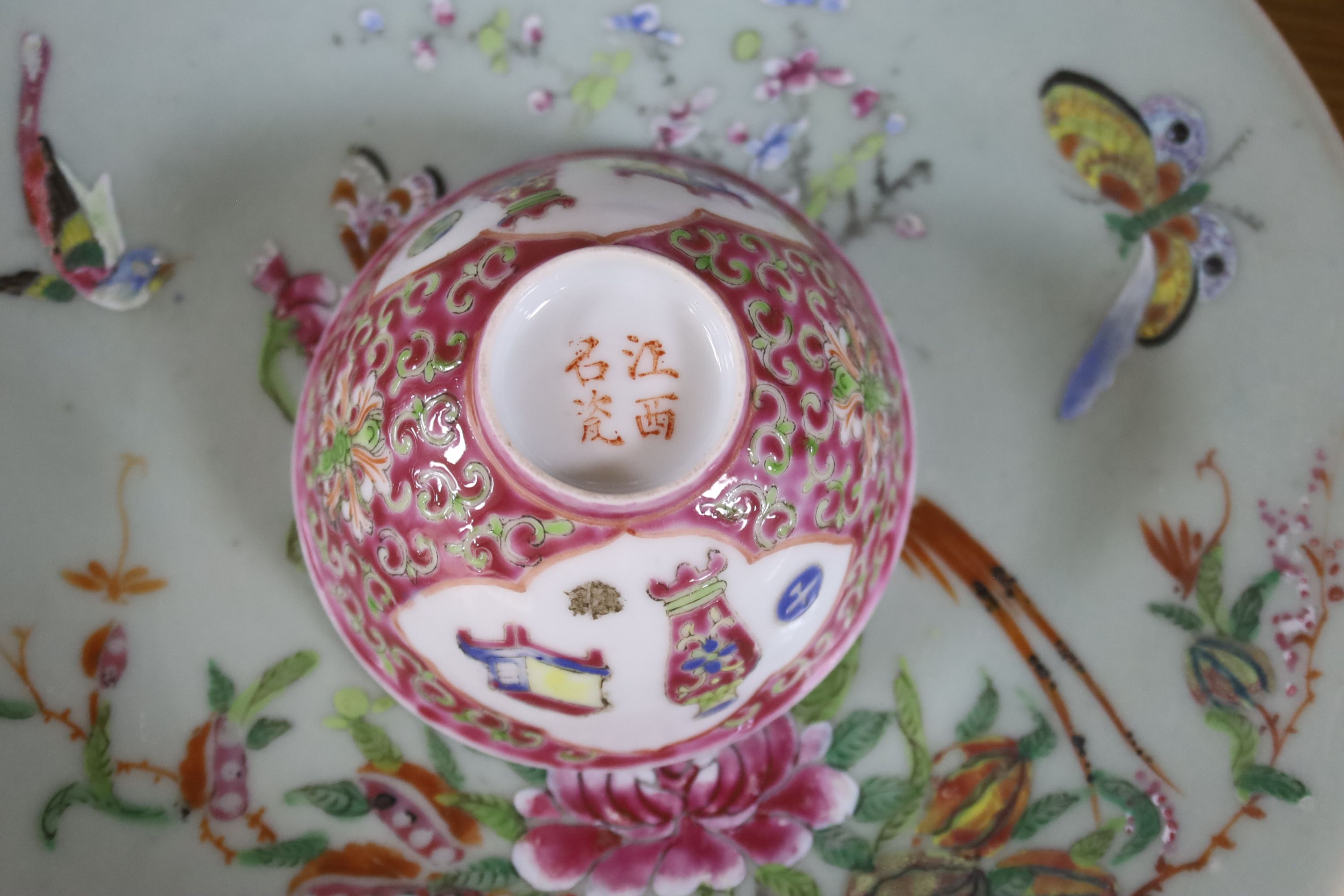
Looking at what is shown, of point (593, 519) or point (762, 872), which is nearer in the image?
point (593, 519)

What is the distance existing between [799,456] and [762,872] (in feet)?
1.17

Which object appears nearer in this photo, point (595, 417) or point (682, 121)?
point (595, 417)

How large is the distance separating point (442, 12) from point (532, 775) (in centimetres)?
63

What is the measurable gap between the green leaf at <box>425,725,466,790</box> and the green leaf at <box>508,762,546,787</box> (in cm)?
4

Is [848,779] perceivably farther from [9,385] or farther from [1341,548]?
[9,385]

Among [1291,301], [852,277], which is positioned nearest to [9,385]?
[852,277]

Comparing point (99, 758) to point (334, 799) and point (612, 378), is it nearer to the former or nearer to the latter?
point (334, 799)

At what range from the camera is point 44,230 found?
2.46ft

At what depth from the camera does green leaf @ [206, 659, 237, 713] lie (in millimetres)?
726

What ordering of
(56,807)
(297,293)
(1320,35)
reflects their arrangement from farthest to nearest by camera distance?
(1320,35)
(297,293)
(56,807)

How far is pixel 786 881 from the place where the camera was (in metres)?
0.72

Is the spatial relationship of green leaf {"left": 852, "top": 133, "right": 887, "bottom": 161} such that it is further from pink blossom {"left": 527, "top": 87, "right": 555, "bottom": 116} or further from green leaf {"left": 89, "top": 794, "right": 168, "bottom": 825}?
green leaf {"left": 89, "top": 794, "right": 168, "bottom": 825}

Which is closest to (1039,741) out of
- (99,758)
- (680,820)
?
(680,820)

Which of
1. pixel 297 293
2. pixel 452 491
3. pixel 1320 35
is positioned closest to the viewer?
pixel 452 491
